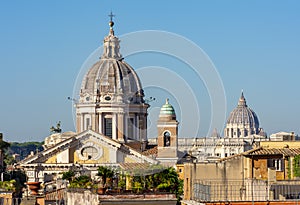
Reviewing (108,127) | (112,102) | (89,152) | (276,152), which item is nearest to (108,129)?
(108,127)

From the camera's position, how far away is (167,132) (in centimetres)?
11169

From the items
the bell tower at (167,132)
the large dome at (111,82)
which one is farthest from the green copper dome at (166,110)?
the large dome at (111,82)

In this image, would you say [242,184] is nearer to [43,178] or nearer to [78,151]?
[43,178]

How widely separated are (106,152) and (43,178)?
27.3ft

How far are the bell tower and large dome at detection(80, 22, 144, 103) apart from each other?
10615 mm

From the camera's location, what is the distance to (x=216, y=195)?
122 ft

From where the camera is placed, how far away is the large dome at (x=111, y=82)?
402 ft

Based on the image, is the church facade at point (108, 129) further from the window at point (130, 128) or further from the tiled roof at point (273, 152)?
the tiled roof at point (273, 152)

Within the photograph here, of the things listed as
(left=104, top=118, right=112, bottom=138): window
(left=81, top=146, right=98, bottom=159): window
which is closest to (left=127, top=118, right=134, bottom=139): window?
(left=104, top=118, right=112, bottom=138): window

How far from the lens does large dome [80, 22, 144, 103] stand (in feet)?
402

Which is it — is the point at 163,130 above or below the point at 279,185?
above

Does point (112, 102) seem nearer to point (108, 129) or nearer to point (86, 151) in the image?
point (108, 129)

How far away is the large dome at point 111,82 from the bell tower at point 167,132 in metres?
10.6

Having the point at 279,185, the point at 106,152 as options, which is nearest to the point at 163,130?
the point at 106,152
